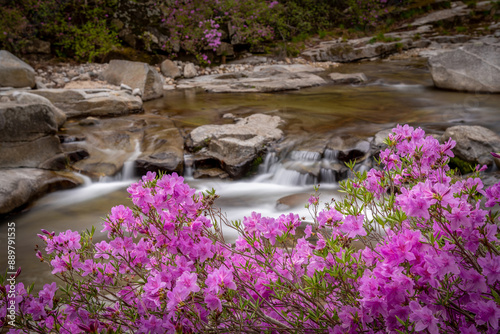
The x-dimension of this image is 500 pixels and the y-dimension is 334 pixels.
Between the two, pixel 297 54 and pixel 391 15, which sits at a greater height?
pixel 391 15

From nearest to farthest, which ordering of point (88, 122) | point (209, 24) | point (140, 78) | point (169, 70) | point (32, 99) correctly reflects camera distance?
point (32, 99), point (88, 122), point (140, 78), point (169, 70), point (209, 24)

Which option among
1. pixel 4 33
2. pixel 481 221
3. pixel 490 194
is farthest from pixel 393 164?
pixel 4 33

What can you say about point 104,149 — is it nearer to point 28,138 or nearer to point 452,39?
point 28,138

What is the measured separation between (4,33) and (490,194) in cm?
1543

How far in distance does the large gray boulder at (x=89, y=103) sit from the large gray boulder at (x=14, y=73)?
1.66m

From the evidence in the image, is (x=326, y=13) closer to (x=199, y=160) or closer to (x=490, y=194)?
(x=199, y=160)

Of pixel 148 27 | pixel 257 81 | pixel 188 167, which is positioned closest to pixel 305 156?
pixel 188 167

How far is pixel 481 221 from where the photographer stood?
111 centimetres

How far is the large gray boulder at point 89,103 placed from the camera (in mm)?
8148

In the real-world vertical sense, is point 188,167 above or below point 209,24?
below

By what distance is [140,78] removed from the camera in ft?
33.7

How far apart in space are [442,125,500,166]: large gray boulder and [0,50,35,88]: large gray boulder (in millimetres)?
10120

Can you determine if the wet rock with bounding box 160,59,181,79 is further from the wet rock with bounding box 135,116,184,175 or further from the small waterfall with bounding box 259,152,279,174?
the small waterfall with bounding box 259,152,279,174

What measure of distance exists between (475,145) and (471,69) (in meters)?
5.44
